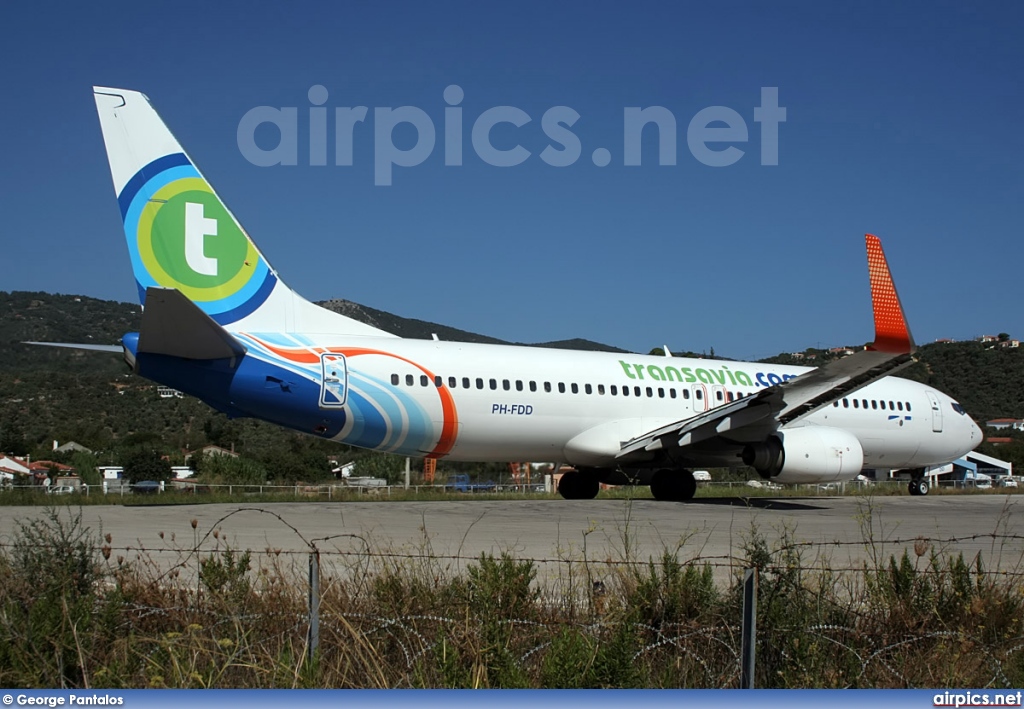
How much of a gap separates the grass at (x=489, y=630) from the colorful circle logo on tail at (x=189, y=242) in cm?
1047

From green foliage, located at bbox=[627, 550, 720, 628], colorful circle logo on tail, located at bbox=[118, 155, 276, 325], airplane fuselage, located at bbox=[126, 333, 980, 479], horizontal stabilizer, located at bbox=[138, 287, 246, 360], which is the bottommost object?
green foliage, located at bbox=[627, 550, 720, 628]

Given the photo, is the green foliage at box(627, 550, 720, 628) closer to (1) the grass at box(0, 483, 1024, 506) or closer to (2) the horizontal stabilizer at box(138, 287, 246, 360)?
(2) the horizontal stabilizer at box(138, 287, 246, 360)

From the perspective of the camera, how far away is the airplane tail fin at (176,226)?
16.8 m

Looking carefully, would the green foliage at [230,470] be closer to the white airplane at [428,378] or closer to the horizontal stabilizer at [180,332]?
the white airplane at [428,378]

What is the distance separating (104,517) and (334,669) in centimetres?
1038

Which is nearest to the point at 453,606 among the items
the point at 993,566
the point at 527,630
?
→ the point at 527,630

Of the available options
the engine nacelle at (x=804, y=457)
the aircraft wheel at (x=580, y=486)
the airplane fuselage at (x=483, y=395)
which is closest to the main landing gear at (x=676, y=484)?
the airplane fuselage at (x=483, y=395)

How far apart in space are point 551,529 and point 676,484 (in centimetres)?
837

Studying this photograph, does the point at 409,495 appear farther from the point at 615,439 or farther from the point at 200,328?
the point at 200,328

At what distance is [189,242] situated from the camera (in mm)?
17172

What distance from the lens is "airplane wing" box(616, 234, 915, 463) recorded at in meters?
18.6

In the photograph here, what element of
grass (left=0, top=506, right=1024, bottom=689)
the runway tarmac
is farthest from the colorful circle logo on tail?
grass (left=0, top=506, right=1024, bottom=689)

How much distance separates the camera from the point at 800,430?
68.8 feet

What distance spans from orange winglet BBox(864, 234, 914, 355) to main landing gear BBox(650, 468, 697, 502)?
4.96m
